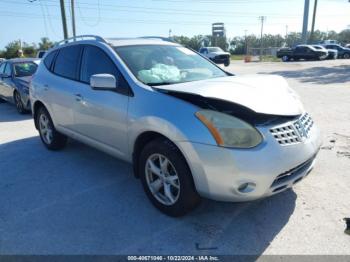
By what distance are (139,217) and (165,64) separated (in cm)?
187

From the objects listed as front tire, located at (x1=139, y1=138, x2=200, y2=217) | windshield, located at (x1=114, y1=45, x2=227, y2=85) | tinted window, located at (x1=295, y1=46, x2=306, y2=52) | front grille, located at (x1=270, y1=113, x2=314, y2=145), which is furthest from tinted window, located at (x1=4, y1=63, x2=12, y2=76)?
tinted window, located at (x1=295, y1=46, x2=306, y2=52)

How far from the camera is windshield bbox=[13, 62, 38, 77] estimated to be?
9908 millimetres

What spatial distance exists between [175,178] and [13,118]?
7.20 metres

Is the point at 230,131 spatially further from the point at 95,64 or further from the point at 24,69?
the point at 24,69

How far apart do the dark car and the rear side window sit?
5.13m

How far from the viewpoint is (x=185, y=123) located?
3020mm

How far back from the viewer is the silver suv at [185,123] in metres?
2.88

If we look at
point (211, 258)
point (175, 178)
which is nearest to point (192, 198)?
point (175, 178)

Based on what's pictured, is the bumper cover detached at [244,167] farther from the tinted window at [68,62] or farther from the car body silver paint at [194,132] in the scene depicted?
the tinted window at [68,62]

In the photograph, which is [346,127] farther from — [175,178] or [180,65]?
[175,178]

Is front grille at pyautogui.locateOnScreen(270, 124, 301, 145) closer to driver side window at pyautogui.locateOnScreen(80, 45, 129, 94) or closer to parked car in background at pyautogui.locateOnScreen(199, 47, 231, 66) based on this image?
driver side window at pyautogui.locateOnScreen(80, 45, 129, 94)

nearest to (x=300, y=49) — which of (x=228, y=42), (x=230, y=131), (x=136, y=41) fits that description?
(x=136, y=41)

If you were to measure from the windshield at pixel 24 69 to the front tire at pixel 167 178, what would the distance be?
25.7 feet

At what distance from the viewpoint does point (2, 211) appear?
12.1 ft
